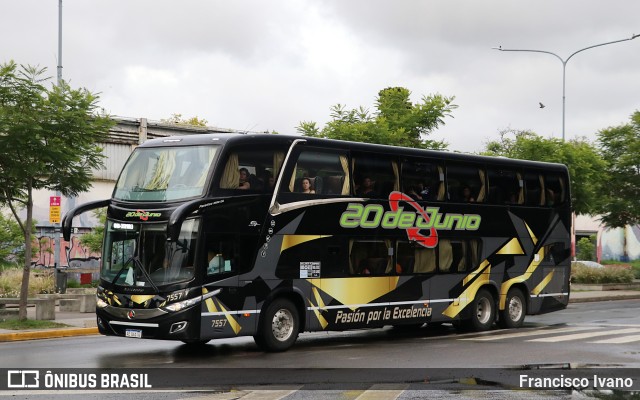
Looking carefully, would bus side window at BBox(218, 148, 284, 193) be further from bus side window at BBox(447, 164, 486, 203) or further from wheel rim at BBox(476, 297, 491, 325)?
wheel rim at BBox(476, 297, 491, 325)

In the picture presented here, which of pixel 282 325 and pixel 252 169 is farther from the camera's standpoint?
pixel 282 325

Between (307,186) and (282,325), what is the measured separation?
2.80m

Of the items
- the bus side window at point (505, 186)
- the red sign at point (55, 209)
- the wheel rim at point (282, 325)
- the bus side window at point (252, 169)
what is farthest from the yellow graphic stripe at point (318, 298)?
the red sign at point (55, 209)

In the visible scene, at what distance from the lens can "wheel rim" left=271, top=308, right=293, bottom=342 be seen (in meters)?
18.0

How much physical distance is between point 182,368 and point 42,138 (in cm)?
939

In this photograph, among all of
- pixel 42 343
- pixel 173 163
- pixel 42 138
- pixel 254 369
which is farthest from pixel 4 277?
pixel 254 369

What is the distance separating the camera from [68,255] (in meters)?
Result: 45.8

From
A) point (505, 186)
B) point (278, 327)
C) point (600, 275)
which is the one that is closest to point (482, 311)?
point (505, 186)

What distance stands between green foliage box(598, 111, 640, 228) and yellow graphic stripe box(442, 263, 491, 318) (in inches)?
1038

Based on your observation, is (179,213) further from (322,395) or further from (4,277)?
(4,277)

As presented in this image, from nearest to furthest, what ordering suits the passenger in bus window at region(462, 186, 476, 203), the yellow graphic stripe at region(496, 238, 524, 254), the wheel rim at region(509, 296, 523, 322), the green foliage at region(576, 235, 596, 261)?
the passenger in bus window at region(462, 186, 476, 203) < the yellow graphic stripe at region(496, 238, 524, 254) < the wheel rim at region(509, 296, 523, 322) < the green foliage at region(576, 235, 596, 261)

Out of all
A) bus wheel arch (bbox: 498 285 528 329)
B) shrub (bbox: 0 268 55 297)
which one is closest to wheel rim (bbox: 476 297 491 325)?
bus wheel arch (bbox: 498 285 528 329)

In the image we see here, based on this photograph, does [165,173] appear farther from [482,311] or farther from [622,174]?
[622,174]

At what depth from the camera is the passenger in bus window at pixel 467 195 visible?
22.3m
